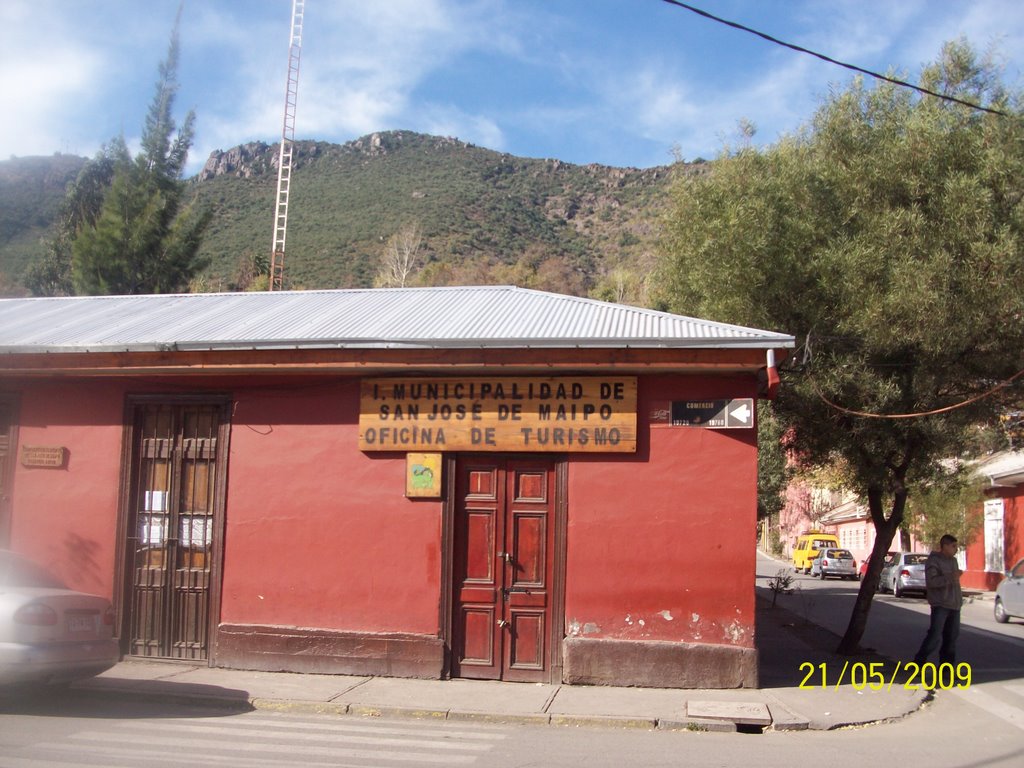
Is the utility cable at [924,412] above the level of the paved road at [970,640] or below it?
above

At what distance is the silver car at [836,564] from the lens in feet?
126

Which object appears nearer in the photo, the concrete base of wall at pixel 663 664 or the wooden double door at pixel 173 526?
the concrete base of wall at pixel 663 664

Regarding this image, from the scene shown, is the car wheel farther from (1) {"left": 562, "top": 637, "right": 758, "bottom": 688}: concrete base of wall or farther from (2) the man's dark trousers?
(1) {"left": 562, "top": 637, "right": 758, "bottom": 688}: concrete base of wall

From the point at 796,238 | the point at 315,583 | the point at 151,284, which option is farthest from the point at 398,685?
the point at 151,284

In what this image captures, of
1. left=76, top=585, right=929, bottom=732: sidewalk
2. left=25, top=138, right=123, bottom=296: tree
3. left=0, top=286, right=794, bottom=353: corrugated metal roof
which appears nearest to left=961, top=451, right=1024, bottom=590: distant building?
left=76, top=585, right=929, bottom=732: sidewalk

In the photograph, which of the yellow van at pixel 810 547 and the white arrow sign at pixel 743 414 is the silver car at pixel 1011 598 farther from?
the yellow van at pixel 810 547

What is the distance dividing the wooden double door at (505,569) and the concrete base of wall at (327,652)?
393 millimetres

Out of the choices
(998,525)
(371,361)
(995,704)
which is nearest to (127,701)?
(371,361)

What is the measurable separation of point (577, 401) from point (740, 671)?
3289mm

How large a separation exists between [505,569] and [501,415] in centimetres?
169

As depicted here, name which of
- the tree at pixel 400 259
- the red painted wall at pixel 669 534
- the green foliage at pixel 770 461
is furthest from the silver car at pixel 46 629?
the tree at pixel 400 259
